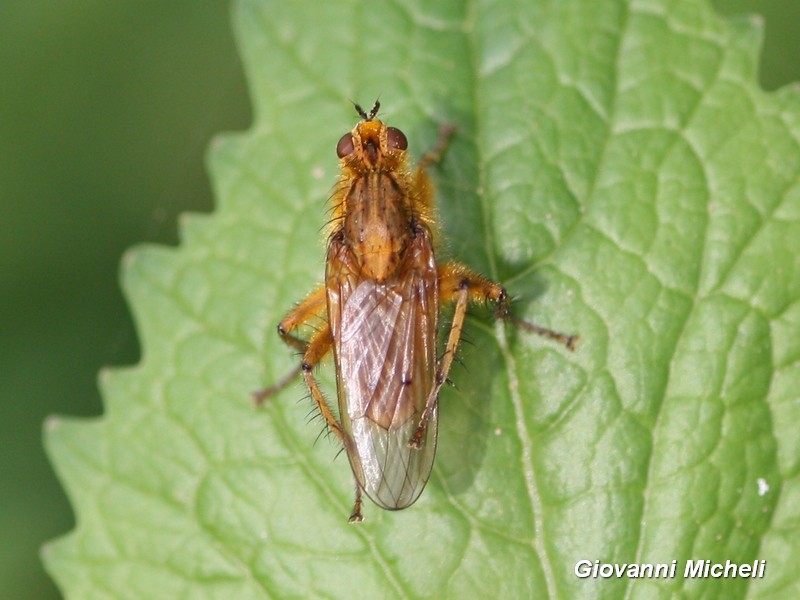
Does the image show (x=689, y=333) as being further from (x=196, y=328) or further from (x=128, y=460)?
(x=128, y=460)

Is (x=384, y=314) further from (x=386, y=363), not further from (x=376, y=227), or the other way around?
(x=376, y=227)

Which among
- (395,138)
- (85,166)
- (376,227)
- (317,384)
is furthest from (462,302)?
(85,166)

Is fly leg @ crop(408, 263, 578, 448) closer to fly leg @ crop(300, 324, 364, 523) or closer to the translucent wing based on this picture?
the translucent wing

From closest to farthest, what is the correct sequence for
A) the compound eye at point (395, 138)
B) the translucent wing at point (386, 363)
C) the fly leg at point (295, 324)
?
1. the translucent wing at point (386, 363)
2. the fly leg at point (295, 324)
3. the compound eye at point (395, 138)

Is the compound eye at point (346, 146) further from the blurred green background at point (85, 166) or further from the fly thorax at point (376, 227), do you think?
the blurred green background at point (85, 166)

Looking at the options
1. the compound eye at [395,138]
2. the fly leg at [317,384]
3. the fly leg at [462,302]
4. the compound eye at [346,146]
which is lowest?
the fly leg at [317,384]

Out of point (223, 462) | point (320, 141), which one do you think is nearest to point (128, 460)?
point (223, 462)

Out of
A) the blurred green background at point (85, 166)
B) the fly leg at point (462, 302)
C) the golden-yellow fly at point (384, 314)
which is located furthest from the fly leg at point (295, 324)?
the blurred green background at point (85, 166)

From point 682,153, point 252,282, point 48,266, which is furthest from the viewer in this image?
point 48,266
